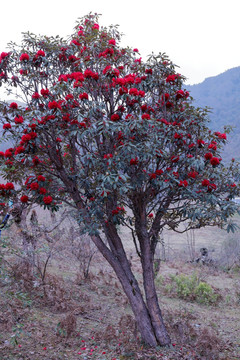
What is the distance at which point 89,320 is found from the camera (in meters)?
6.83

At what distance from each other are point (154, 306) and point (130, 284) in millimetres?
575

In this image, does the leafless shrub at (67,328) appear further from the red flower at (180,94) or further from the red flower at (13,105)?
the red flower at (180,94)

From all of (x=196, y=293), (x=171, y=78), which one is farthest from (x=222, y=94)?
(x=171, y=78)

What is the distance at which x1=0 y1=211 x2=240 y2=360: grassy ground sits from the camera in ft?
15.4

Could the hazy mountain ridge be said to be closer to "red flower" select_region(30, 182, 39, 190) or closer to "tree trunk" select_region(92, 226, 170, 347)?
"tree trunk" select_region(92, 226, 170, 347)

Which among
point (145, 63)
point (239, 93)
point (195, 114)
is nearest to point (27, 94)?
point (145, 63)

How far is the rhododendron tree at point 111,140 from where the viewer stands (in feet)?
13.3

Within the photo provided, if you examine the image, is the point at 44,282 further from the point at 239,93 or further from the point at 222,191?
the point at 239,93

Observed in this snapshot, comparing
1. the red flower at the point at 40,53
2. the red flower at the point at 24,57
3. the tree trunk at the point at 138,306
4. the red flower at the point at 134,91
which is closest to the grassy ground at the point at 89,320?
the tree trunk at the point at 138,306

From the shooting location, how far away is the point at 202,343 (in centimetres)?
530

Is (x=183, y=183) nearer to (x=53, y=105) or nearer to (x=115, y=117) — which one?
(x=115, y=117)

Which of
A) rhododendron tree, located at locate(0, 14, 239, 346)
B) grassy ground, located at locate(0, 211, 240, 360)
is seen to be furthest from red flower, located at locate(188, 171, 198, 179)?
grassy ground, located at locate(0, 211, 240, 360)

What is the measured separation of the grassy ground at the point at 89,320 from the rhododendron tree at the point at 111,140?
74 centimetres

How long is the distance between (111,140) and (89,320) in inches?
170
